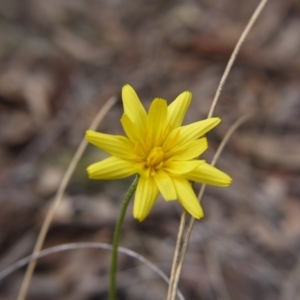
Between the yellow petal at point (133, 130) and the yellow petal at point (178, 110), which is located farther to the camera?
the yellow petal at point (178, 110)

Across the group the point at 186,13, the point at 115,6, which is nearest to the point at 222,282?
the point at 186,13

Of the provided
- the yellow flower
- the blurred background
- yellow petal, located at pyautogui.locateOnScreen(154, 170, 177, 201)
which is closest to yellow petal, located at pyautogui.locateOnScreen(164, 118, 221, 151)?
the yellow flower

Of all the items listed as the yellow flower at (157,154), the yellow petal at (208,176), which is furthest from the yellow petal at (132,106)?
the yellow petal at (208,176)

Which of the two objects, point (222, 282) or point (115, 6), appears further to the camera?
point (115, 6)

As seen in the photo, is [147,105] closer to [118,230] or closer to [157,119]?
[157,119]

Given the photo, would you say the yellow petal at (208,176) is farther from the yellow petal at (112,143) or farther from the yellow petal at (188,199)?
the yellow petal at (112,143)

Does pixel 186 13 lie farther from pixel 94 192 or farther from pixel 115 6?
pixel 94 192

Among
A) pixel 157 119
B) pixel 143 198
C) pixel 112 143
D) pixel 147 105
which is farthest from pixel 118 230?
pixel 147 105
